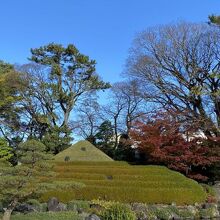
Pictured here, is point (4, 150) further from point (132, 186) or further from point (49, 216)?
point (49, 216)

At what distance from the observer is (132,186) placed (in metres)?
18.9

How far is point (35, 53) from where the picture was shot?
121 ft

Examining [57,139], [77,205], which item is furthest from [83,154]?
[77,205]

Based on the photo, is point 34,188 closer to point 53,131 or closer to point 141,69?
point 141,69

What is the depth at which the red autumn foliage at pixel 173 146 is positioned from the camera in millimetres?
24953

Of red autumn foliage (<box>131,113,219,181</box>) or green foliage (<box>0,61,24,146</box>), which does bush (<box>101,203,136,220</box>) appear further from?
green foliage (<box>0,61,24,146</box>)

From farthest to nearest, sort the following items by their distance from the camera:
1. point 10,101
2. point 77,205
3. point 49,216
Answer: point 10,101 → point 77,205 → point 49,216

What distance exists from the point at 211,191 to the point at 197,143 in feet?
15.5

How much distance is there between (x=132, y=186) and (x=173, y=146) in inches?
285

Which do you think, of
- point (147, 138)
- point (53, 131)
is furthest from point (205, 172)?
point (53, 131)

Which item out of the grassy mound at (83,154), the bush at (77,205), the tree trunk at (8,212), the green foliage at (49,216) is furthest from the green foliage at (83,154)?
the tree trunk at (8,212)

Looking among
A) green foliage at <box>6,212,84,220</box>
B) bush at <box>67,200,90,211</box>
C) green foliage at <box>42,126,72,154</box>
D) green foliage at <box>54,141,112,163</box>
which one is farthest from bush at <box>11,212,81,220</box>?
green foliage at <box>42,126,72,154</box>

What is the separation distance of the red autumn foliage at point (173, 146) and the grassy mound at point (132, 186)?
3.01 metres

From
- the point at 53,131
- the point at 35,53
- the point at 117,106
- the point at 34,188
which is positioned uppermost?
the point at 35,53
